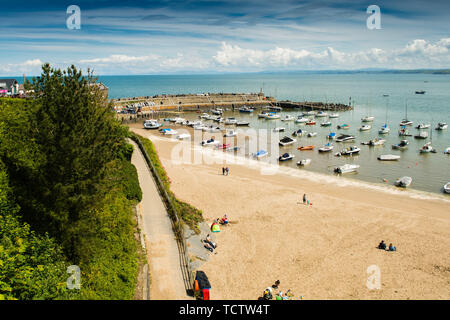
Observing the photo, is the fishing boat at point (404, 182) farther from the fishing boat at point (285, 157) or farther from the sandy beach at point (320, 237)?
the fishing boat at point (285, 157)

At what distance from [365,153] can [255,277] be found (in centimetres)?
3953

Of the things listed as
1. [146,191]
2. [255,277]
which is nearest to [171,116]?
[146,191]

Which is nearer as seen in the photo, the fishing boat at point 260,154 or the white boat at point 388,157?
the white boat at point 388,157

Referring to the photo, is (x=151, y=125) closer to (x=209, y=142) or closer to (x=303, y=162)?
(x=209, y=142)

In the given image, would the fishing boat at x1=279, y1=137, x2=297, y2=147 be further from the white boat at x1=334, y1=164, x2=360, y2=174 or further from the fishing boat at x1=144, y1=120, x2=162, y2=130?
the fishing boat at x1=144, y1=120, x2=162, y2=130

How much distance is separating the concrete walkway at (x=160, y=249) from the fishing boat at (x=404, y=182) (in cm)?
2612

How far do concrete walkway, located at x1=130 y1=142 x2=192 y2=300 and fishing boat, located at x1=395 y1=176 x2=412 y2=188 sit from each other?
26.1m

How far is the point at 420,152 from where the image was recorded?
50.8 meters

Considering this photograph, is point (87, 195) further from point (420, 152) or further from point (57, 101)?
point (420, 152)

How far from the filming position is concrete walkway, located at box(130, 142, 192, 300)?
1391 centimetres

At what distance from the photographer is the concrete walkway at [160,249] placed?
1391 cm

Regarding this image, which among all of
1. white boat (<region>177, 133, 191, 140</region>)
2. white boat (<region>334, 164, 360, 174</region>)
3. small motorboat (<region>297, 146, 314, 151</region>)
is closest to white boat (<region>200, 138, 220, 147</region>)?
white boat (<region>177, 133, 191, 140</region>)

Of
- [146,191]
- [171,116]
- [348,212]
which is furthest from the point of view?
[171,116]

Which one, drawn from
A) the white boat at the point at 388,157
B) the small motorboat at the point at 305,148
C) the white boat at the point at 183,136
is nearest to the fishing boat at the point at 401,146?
the white boat at the point at 388,157
